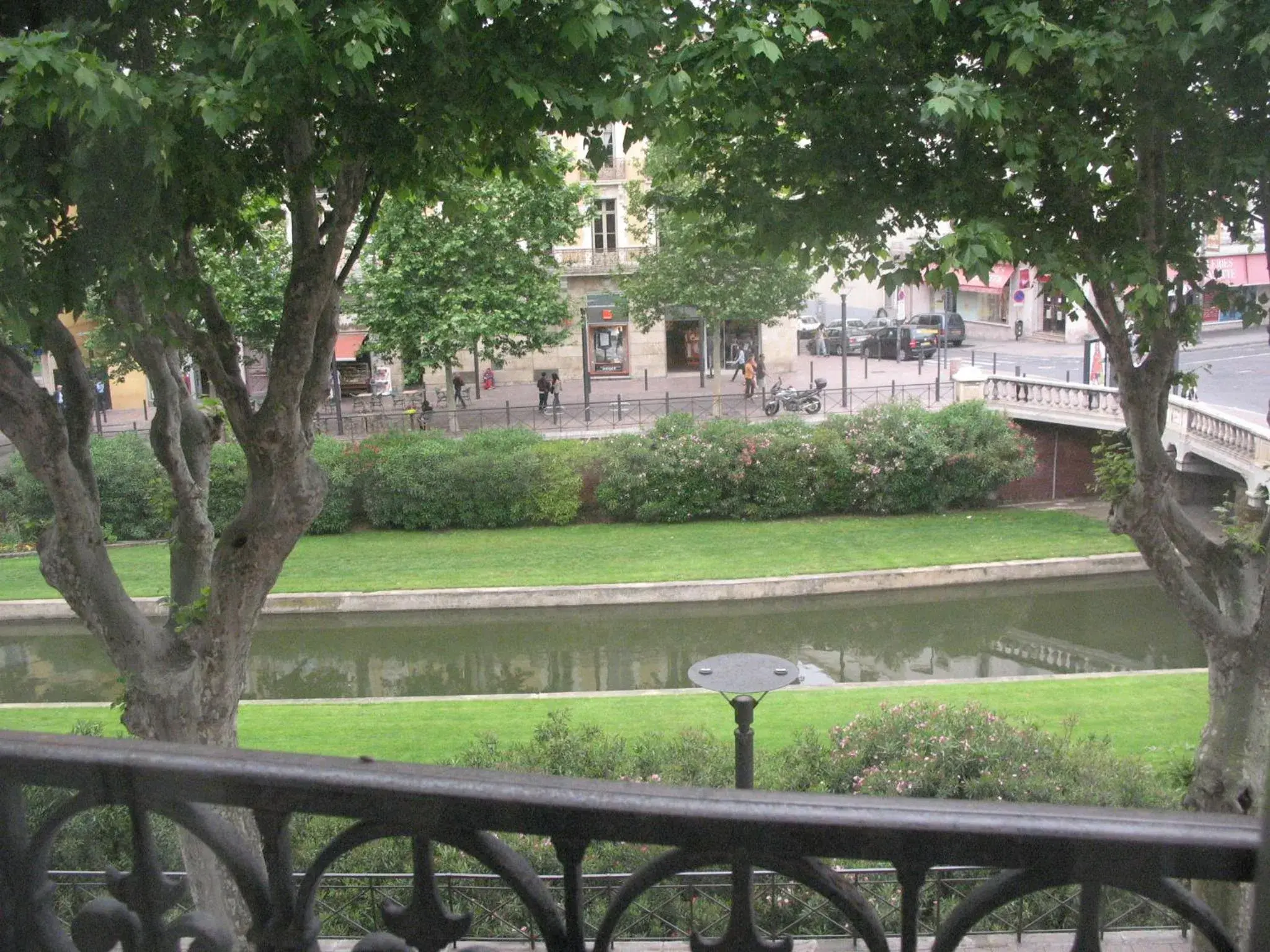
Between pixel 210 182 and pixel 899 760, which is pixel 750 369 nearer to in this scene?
pixel 899 760

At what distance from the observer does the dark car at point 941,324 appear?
128 ft

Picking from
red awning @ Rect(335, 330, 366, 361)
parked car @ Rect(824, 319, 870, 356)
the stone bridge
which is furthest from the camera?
parked car @ Rect(824, 319, 870, 356)

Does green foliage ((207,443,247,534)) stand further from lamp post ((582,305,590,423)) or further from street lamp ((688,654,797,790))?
street lamp ((688,654,797,790))

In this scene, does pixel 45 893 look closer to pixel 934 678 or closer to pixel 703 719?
pixel 703 719

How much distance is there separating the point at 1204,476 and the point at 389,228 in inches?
671

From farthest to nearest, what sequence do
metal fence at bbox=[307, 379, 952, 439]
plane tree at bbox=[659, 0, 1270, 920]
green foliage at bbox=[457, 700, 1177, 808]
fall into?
metal fence at bbox=[307, 379, 952, 439]
green foliage at bbox=[457, 700, 1177, 808]
plane tree at bbox=[659, 0, 1270, 920]

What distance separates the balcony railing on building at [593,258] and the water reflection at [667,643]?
13.9m

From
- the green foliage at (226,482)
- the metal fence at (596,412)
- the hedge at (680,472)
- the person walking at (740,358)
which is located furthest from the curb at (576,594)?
the person walking at (740,358)

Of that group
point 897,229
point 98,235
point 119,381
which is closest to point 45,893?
point 98,235

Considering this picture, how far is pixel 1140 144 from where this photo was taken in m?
6.69

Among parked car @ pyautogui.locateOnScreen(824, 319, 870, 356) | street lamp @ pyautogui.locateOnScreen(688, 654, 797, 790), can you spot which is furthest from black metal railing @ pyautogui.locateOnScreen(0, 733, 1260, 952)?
parked car @ pyautogui.locateOnScreen(824, 319, 870, 356)

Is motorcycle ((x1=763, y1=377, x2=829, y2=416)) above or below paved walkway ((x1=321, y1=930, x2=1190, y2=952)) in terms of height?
above

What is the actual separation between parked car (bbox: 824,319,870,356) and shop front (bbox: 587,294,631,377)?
744cm

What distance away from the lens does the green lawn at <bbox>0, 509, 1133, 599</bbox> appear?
66.9ft
